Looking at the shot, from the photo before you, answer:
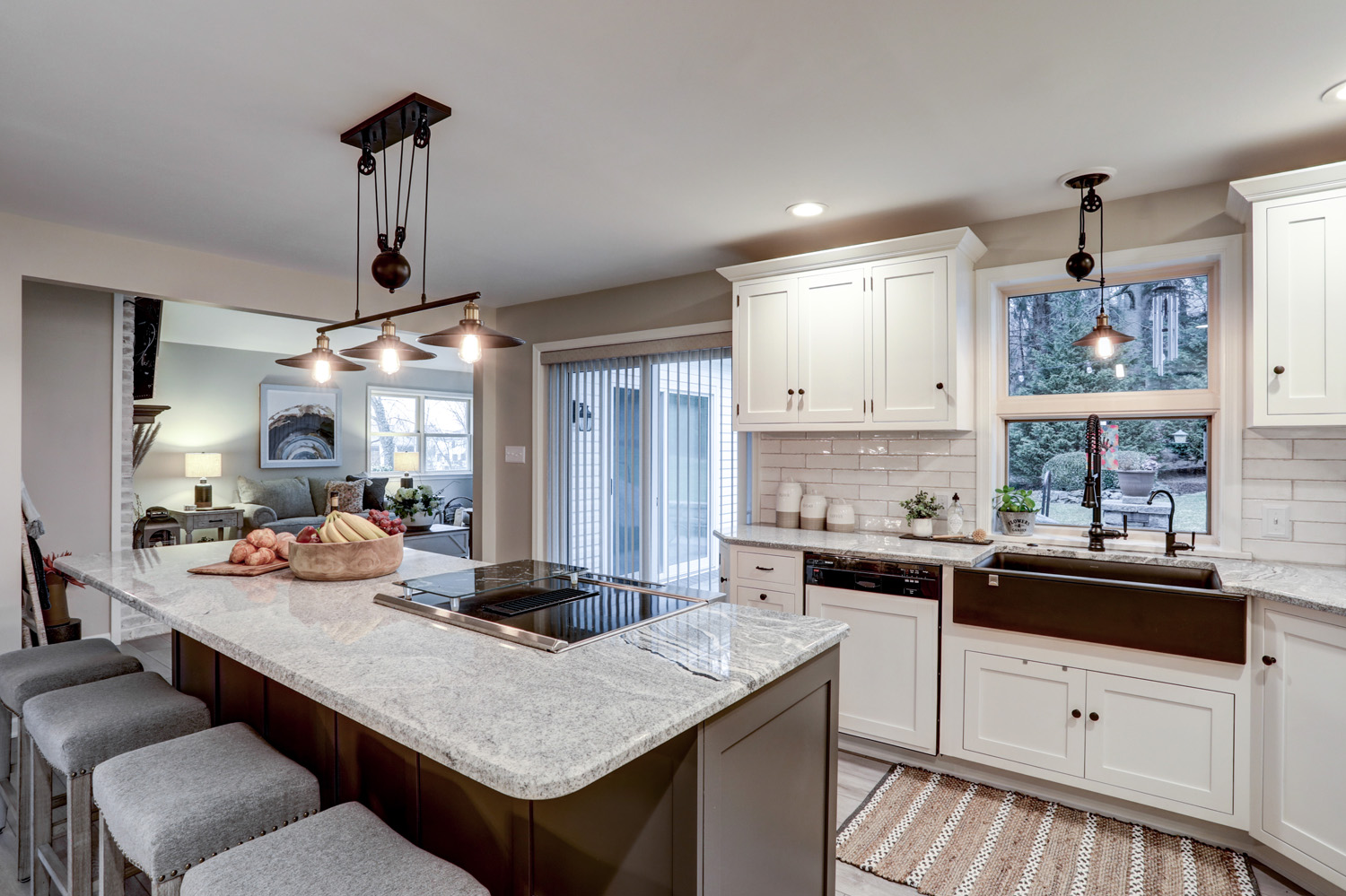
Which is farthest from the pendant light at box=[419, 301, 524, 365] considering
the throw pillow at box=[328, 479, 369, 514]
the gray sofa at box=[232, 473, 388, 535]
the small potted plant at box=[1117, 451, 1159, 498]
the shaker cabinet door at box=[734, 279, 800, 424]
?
the throw pillow at box=[328, 479, 369, 514]

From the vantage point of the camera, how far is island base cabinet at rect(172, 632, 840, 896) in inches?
48.8

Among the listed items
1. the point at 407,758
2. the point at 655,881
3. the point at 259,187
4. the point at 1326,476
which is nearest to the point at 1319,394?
the point at 1326,476

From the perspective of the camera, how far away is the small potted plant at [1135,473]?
292cm

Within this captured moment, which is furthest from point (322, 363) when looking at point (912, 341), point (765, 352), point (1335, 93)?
point (1335, 93)

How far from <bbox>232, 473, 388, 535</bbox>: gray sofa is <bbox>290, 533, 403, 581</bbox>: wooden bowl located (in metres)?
5.18

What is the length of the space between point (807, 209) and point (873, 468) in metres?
1.30

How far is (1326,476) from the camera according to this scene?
2.46 m

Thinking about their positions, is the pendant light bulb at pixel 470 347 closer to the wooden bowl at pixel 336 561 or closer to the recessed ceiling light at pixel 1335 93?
the wooden bowl at pixel 336 561

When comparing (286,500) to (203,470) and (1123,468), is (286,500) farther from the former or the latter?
(1123,468)

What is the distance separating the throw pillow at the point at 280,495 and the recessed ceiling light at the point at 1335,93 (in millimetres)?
8127

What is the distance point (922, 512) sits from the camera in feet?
10.4

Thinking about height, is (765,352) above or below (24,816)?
above

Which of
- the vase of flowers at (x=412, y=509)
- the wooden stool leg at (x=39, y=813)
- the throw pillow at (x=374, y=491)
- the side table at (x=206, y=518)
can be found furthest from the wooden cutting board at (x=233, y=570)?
the throw pillow at (x=374, y=491)

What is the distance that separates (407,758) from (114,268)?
128 inches
